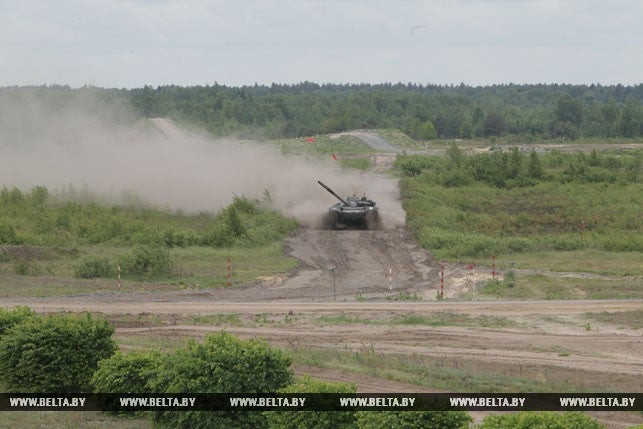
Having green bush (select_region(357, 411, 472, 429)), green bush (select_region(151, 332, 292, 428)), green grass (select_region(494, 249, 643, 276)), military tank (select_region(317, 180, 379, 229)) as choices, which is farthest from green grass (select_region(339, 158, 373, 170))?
green bush (select_region(357, 411, 472, 429))

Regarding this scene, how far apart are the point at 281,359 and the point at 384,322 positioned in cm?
1357

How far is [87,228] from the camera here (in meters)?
51.5

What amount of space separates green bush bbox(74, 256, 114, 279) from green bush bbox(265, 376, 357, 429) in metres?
25.8

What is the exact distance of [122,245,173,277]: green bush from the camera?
41.9 metres

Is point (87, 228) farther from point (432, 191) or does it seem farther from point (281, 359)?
point (281, 359)

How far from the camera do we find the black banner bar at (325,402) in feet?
53.5

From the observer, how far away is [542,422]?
46.5ft

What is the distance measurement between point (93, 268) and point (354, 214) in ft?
56.0

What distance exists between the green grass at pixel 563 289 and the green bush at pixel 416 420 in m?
22.7

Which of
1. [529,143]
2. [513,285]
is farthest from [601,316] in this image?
[529,143]

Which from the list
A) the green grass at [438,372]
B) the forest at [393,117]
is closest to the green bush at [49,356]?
the green grass at [438,372]

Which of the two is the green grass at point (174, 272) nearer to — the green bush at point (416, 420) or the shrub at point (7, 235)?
the shrub at point (7, 235)

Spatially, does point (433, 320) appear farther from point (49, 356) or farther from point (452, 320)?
point (49, 356)

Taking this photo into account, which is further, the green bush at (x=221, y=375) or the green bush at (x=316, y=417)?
the green bush at (x=221, y=375)
